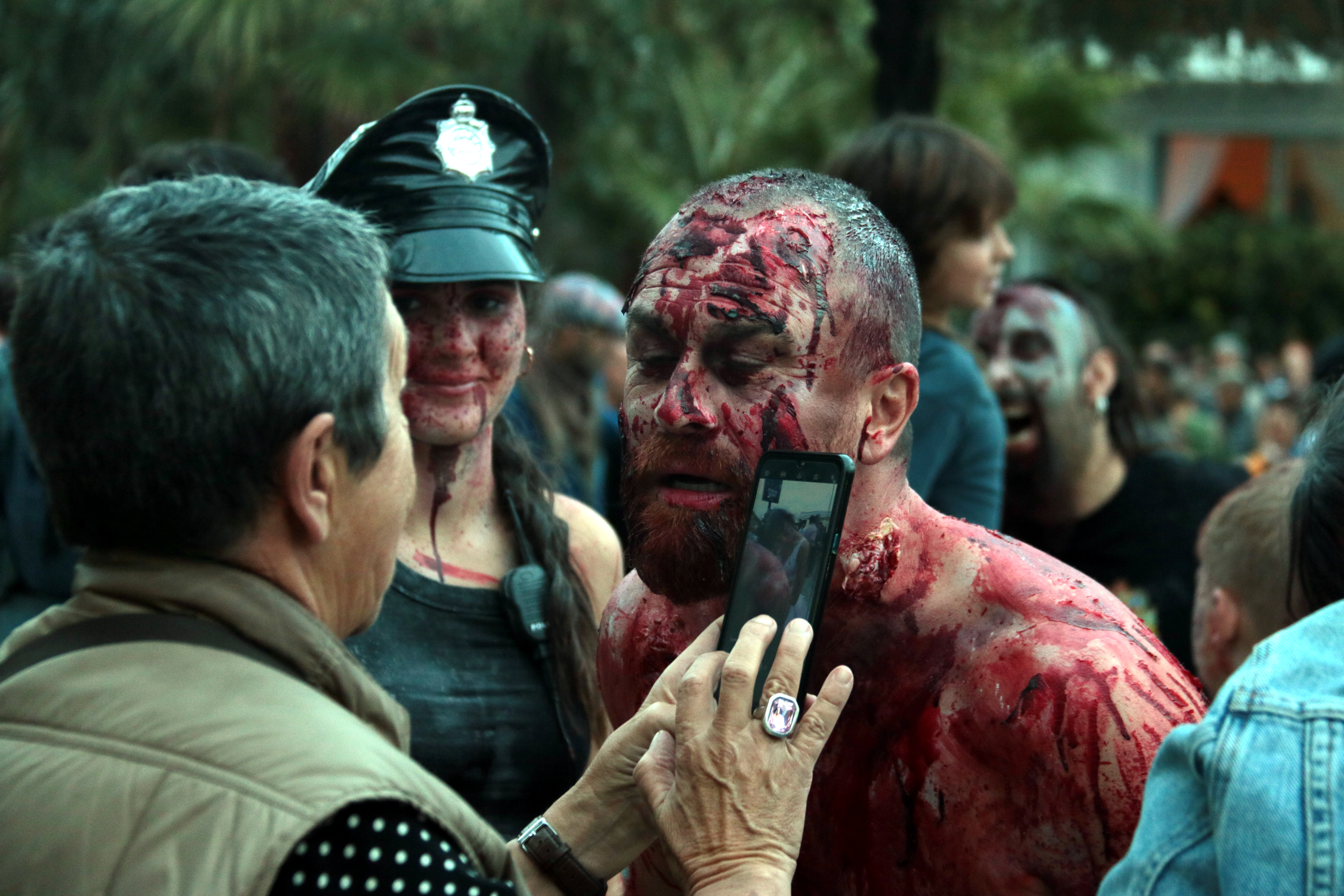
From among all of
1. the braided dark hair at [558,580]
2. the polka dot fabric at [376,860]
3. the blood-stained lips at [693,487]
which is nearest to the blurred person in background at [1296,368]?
the braided dark hair at [558,580]

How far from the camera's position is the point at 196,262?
52.2 inches

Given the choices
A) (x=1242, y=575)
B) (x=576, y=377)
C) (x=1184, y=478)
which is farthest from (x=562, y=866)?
(x=576, y=377)

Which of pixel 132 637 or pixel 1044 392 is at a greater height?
pixel 132 637

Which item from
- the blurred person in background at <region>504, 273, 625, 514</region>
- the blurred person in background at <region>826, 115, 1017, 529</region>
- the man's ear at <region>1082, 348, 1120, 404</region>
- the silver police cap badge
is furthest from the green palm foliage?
the silver police cap badge

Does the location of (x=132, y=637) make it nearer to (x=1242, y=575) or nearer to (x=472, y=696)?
(x=472, y=696)

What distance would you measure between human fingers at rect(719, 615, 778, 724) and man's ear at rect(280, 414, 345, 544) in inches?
20.0

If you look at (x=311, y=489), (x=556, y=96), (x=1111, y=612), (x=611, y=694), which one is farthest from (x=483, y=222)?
(x=556, y=96)

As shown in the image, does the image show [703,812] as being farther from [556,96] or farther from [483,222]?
[556,96]

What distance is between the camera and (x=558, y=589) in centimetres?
247

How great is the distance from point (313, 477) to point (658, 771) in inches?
23.6

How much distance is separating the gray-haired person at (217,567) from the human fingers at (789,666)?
0.21 metres

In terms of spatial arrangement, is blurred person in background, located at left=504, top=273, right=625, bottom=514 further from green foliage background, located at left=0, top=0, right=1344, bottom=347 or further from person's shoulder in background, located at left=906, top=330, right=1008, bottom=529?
person's shoulder in background, located at left=906, top=330, right=1008, bottom=529

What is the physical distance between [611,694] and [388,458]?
86 centimetres

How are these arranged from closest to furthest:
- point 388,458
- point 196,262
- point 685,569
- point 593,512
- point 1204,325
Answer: point 196,262, point 388,458, point 685,569, point 593,512, point 1204,325
